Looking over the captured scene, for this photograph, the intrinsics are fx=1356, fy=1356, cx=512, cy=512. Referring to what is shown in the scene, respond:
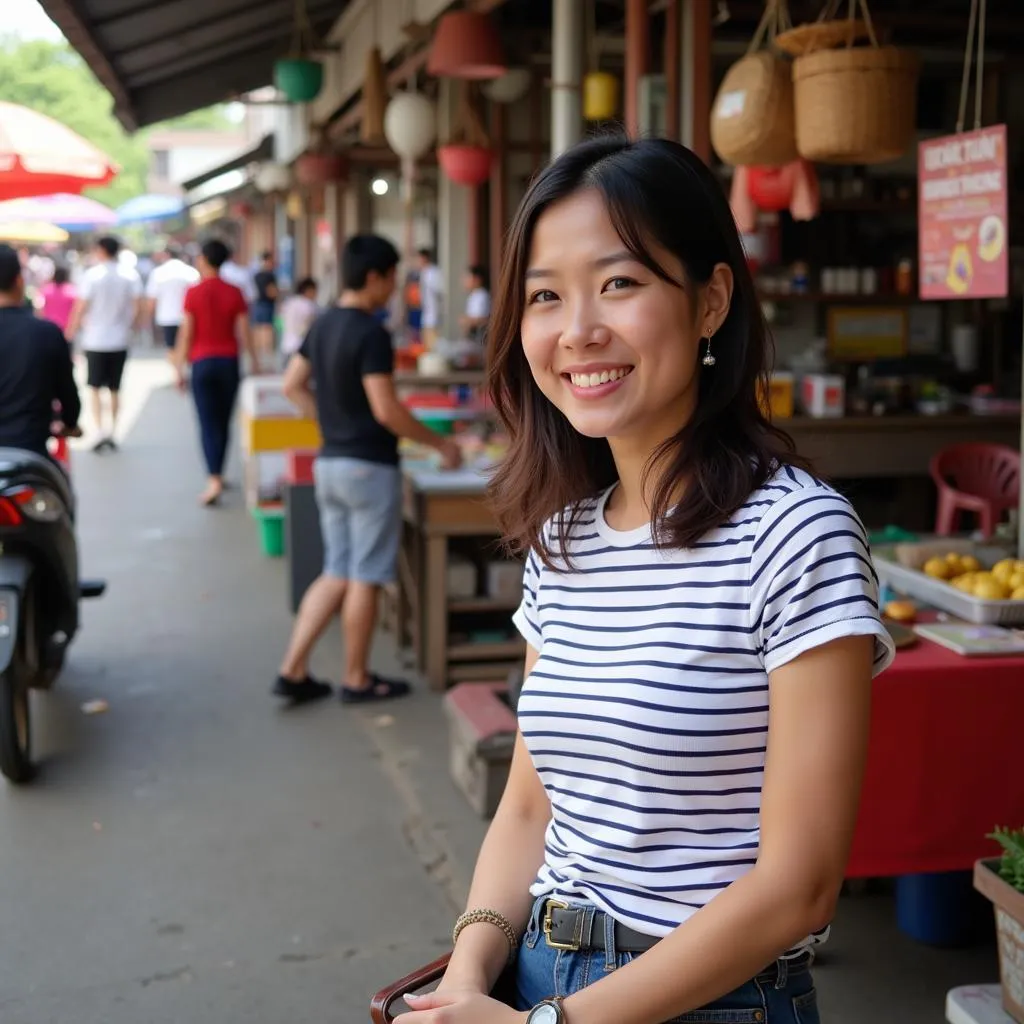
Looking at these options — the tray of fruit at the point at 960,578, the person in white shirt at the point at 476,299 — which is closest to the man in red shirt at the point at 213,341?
the person in white shirt at the point at 476,299

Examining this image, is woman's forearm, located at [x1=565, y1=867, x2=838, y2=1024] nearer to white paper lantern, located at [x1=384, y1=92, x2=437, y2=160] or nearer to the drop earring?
the drop earring

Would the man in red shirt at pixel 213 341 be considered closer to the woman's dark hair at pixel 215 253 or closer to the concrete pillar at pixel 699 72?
the woman's dark hair at pixel 215 253

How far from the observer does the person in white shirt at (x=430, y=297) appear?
47.2 ft

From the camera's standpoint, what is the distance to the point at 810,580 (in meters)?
1.42

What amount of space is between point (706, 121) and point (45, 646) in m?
3.40

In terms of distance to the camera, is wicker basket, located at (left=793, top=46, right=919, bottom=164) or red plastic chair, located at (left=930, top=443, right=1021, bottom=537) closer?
wicker basket, located at (left=793, top=46, right=919, bottom=164)

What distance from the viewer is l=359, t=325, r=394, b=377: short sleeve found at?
5488 millimetres

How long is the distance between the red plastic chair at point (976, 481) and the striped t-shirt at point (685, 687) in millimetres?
5436

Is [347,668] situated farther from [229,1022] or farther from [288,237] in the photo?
[288,237]

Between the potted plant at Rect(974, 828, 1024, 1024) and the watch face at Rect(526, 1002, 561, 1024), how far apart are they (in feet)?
5.02

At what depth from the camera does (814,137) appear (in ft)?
13.8

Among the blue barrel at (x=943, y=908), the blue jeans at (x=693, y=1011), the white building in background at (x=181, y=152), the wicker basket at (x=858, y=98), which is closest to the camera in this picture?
the blue jeans at (x=693, y=1011)

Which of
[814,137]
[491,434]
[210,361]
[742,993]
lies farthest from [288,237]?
[742,993]

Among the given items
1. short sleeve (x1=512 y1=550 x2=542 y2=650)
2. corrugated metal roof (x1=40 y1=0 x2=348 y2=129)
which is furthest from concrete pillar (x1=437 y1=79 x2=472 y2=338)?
short sleeve (x1=512 y1=550 x2=542 y2=650)
